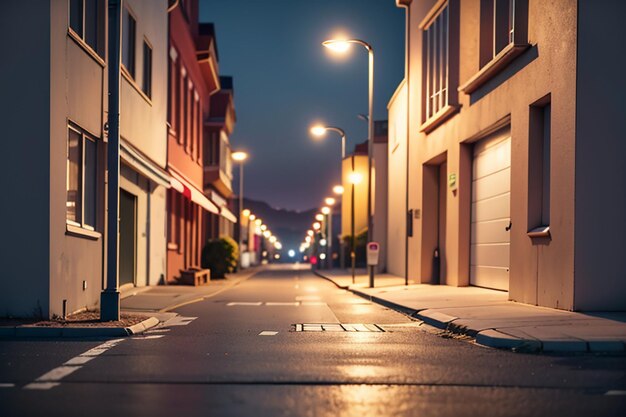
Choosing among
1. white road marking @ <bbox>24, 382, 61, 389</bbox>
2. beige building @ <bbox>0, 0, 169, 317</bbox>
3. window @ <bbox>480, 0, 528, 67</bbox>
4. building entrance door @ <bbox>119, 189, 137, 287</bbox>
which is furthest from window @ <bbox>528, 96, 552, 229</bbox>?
white road marking @ <bbox>24, 382, 61, 389</bbox>

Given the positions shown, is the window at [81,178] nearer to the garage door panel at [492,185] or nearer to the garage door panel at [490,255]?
the garage door panel at [492,185]

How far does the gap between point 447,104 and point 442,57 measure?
2409 millimetres

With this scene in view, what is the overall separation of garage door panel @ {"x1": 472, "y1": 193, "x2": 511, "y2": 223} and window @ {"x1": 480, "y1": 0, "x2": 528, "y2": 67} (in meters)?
3.16

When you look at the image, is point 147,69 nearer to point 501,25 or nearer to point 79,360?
point 501,25

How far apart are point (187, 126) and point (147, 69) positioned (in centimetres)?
1043

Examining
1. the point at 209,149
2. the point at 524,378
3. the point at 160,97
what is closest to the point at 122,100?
the point at 160,97

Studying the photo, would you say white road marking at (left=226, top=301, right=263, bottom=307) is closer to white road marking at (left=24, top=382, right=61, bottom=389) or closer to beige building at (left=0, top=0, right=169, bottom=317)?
beige building at (left=0, top=0, right=169, bottom=317)

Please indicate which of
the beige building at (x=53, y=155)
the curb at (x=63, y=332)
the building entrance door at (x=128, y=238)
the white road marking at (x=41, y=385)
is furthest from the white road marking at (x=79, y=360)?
the building entrance door at (x=128, y=238)

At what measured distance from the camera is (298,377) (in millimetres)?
6543

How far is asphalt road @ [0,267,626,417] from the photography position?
5.34 m

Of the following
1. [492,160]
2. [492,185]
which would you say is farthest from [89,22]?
[492,185]

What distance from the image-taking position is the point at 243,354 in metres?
8.10

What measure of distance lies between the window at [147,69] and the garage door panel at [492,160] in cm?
885

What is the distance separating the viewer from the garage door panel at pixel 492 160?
56.0 ft
